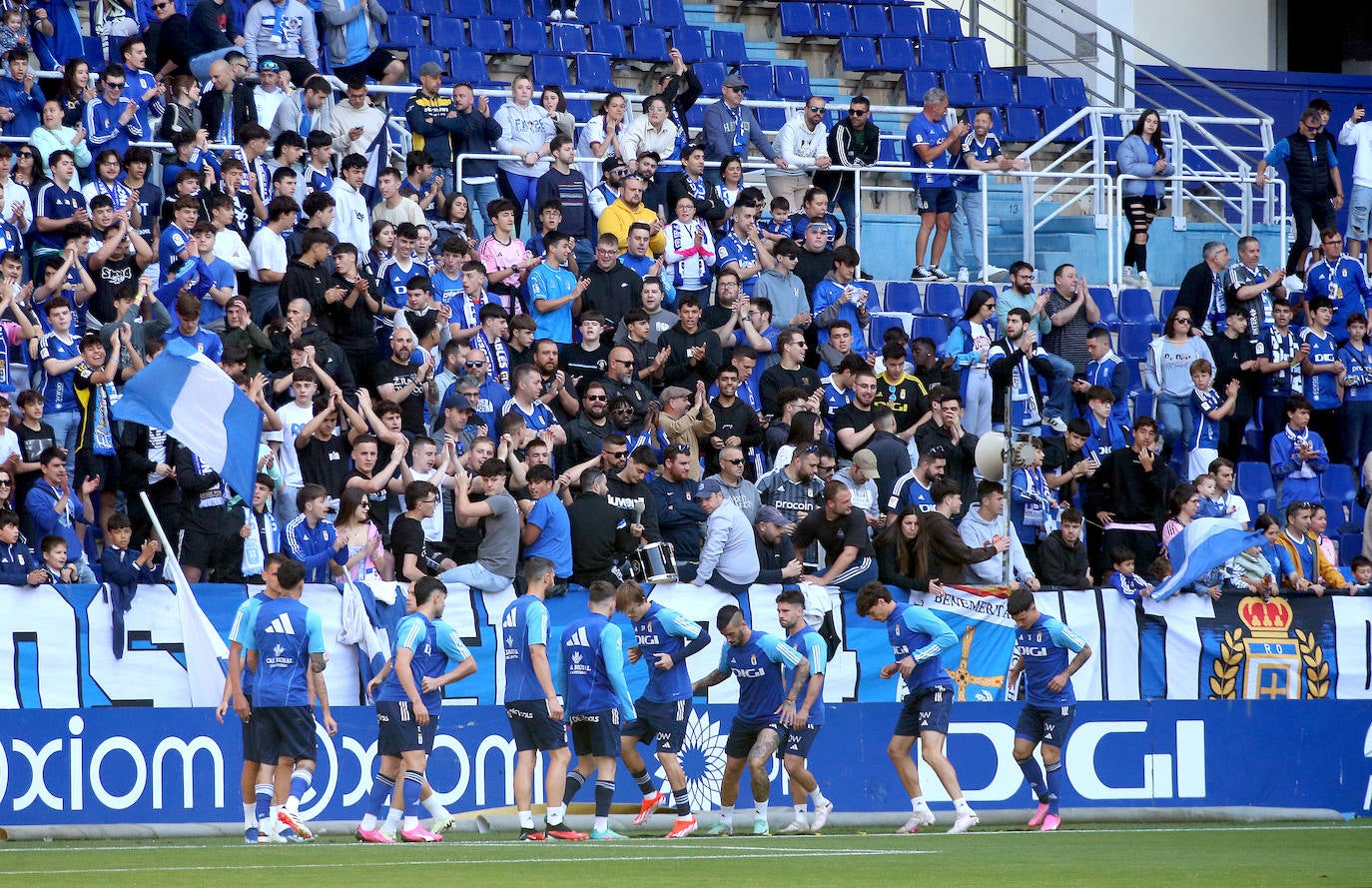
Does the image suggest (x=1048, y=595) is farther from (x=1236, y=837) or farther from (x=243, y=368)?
(x=243, y=368)

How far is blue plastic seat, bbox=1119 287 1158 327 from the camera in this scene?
22203mm

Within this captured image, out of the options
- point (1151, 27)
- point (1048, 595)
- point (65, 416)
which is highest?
point (1151, 27)

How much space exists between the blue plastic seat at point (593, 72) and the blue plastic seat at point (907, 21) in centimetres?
459

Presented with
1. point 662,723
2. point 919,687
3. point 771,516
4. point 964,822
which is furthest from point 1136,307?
point 662,723

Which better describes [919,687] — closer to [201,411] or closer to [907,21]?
[201,411]

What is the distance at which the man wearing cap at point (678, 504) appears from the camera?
1688cm

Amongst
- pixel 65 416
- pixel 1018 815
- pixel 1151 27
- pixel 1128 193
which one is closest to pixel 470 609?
pixel 65 416

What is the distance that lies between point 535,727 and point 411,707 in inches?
35.0

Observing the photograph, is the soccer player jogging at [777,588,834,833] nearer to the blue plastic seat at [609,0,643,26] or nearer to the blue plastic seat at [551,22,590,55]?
the blue plastic seat at [551,22,590,55]

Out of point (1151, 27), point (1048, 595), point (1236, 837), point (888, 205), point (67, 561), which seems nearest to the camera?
point (1236, 837)

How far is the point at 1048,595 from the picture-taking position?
17.4 metres

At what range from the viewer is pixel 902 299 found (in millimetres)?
21422

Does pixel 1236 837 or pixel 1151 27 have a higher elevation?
pixel 1151 27

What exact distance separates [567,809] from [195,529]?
12.1 feet
